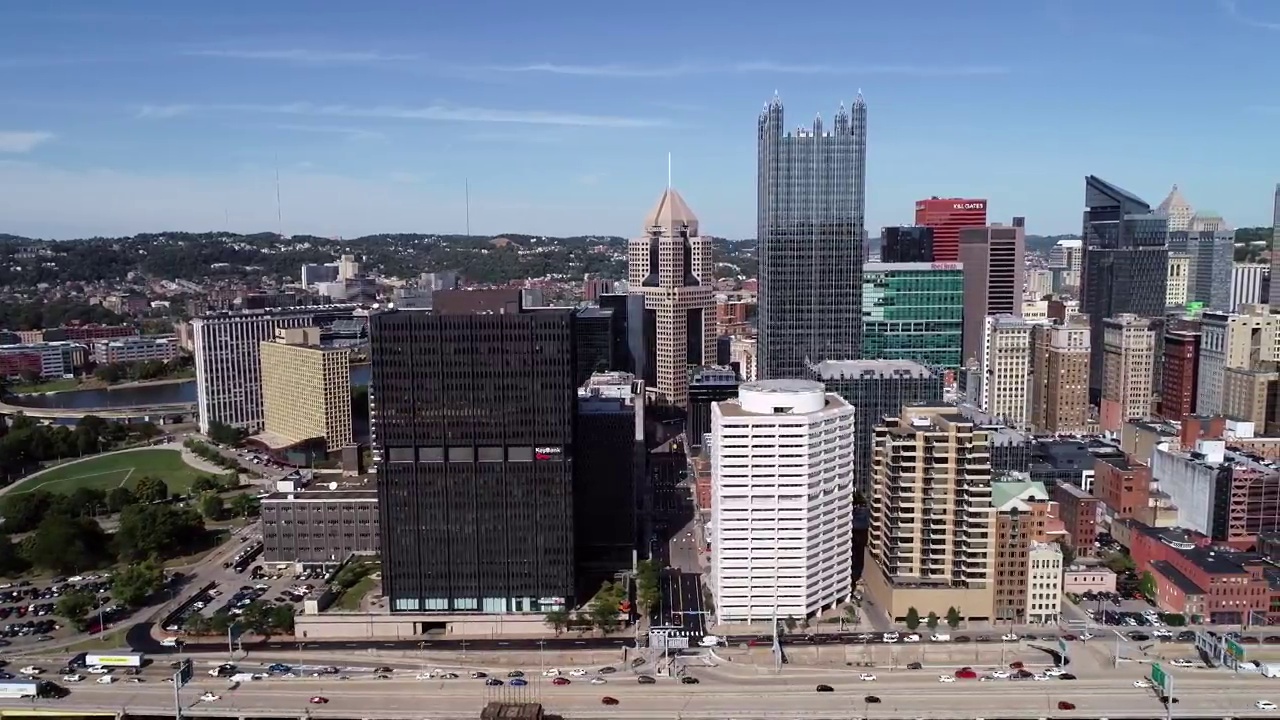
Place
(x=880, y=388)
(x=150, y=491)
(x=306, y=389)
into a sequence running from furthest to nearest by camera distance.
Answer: (x=306, y=389)
(x=150, y=491)
(x=880, y=388)

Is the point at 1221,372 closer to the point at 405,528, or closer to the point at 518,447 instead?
the point at 518,447

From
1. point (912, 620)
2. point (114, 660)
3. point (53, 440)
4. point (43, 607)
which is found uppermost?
point (53, 440)

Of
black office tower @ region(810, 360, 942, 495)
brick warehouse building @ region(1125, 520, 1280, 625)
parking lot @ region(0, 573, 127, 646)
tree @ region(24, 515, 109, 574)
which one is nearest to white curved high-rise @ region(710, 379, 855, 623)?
black office tower @ region(810, 360, 942, 495)

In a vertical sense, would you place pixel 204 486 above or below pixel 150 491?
below

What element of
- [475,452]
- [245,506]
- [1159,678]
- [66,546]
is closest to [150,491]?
[245,506]

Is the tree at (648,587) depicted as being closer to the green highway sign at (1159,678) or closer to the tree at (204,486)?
the green highway sign at (1159,678)

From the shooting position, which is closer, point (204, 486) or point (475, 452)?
point (475, 452)

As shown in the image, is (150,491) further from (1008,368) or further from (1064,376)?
(1064,376)

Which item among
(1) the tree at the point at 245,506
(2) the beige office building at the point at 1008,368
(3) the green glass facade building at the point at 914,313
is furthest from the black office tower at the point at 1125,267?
(1) the tree at the point at 245,506

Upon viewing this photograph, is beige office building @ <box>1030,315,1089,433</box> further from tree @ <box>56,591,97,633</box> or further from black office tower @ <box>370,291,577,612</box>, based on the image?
tree @ <box>56,591,97,633</box>
